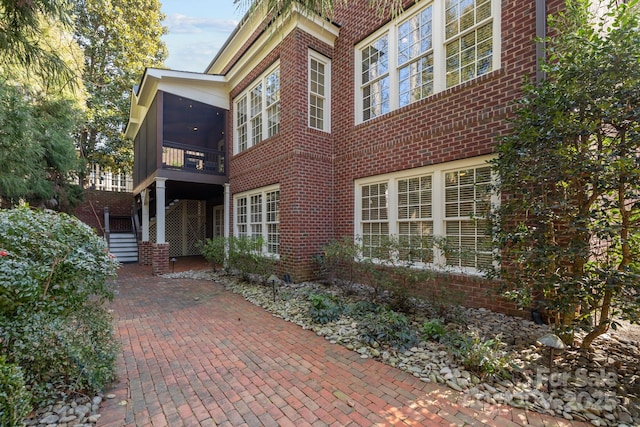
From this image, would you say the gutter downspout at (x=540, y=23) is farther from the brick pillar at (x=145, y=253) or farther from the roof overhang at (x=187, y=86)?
the brick pillar at (x=145, y=253)

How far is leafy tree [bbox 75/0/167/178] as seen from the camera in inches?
618

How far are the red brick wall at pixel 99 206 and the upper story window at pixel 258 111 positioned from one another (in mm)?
9965

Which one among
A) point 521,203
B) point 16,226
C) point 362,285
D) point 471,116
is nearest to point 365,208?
point 362,285

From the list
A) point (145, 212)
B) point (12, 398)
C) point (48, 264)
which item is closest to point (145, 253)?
point (145, 212)

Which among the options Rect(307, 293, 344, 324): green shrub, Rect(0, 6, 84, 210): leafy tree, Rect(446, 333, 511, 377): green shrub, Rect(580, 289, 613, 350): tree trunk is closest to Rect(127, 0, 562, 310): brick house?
Rect(580, 289, 613, 350): tree trunk

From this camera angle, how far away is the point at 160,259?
8.91 metres

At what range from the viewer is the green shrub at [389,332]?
3586mm

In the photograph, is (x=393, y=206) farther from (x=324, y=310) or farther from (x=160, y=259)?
(x=160, y=259)

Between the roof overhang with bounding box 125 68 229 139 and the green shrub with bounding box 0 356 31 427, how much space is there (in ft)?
29.7

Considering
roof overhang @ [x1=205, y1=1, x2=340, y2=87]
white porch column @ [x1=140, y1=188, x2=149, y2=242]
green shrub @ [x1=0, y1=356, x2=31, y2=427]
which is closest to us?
green shrub @ [x1=0, y1=356, x2=31, y2=427]

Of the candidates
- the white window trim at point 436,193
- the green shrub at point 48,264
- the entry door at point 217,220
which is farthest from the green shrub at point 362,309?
the entry door at point 217,220

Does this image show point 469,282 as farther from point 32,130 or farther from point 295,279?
point 32,130

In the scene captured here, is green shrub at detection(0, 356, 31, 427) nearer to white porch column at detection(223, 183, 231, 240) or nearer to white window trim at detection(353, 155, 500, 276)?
white window trim at detection(353, 155, 500, 276)

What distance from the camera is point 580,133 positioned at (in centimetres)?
294
